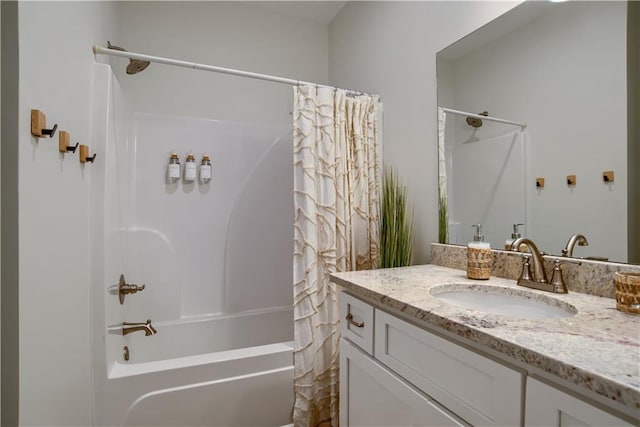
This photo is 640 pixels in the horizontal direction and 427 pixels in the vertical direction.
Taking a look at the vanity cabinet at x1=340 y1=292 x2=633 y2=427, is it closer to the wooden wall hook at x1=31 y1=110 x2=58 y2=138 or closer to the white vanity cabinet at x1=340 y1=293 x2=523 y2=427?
the white vanity cabinet at x1=340 y1=293 x2=523 y2=427

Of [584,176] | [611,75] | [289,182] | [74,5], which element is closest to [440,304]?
[584,176]

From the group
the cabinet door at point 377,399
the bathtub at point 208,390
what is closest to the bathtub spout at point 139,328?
the bathtub at point 208,390

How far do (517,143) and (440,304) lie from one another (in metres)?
0.72

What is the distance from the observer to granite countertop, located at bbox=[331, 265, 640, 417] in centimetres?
47

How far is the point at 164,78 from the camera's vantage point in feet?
7.01

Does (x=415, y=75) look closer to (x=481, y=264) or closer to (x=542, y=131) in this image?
(x=542, y=131)

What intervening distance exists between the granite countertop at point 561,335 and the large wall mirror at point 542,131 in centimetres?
27

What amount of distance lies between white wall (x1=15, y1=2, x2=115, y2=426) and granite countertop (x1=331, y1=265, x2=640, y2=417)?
89 centimetres

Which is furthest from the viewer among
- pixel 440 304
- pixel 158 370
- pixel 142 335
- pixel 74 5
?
pixel 142 335

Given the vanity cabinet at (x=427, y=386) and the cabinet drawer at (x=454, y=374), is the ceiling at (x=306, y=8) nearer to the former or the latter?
the vanity cabinet at (x=427, y=386)

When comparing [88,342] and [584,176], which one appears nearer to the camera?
[584,176]

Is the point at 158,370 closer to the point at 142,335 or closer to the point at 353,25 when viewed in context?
the point at 142,335

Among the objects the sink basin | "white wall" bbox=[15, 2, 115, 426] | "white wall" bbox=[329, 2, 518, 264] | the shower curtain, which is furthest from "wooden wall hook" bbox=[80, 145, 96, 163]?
"white wall" bbox=[329, 2, 518, 264]

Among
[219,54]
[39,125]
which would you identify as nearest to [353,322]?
[39,125]
